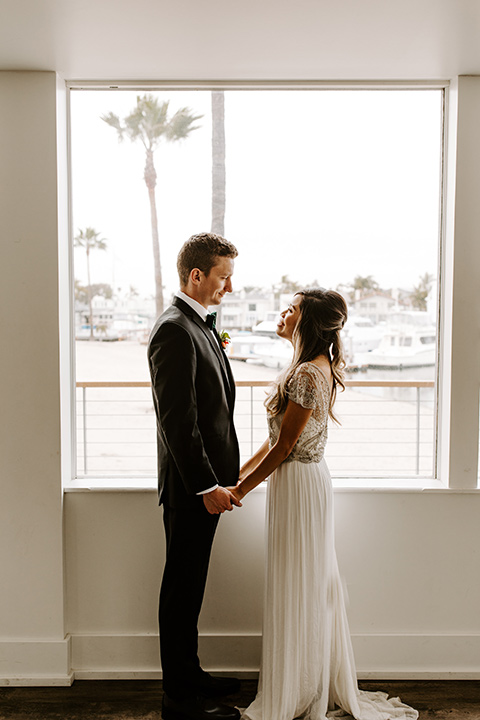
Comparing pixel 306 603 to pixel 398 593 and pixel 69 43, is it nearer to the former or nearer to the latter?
pixel 398 593

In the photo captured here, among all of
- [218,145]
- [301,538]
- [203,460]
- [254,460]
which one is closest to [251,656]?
[301,538]

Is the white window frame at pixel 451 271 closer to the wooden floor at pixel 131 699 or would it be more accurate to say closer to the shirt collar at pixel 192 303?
the shirt collar at pixel 192 303

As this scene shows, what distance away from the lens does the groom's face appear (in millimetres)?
2342

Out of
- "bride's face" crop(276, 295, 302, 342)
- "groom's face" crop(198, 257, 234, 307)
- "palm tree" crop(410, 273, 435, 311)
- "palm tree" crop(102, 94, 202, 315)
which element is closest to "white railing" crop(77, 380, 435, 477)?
"palm tree" crop(410, 273, 435, 311)

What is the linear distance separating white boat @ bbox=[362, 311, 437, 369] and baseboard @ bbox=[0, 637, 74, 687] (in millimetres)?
1845

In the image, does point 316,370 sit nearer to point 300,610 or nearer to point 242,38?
point 300,610

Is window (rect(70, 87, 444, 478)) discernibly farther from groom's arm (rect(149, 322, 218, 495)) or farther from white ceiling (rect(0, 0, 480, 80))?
groom's arm (rect(149, 322, 218, 495))

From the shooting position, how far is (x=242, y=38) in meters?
2.20

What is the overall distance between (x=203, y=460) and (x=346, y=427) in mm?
875

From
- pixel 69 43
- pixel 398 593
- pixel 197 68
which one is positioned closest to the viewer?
pixel 69 43

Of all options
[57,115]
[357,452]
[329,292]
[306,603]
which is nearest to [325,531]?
[306,603]

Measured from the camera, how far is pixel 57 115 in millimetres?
2549

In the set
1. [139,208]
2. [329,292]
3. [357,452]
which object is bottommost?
[357,452]

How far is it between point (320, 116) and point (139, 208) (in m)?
0.90
